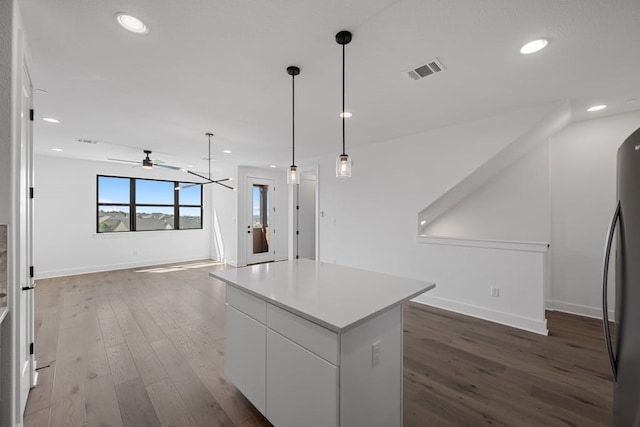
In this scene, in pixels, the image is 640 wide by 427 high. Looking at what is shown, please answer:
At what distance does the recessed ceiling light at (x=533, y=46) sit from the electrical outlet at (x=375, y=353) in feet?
7.33

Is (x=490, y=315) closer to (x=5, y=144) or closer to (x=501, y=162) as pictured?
(x=501, y=162)

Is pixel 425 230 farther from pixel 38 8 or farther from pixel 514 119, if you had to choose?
pixel 38 8

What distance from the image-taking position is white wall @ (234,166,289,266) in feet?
22.4

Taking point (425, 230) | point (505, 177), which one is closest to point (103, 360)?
point (425, 230)

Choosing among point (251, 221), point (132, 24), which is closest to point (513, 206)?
point (132, 24)

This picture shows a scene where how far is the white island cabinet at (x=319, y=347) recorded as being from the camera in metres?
1.29

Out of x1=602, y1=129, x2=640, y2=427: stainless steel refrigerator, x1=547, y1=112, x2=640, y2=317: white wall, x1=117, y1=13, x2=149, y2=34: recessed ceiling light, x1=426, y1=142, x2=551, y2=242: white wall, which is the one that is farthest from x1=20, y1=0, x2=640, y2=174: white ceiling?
x1=602, y1=129, x2=640, y2=427: stainless steel refrigerator

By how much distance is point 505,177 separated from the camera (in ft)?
13.1

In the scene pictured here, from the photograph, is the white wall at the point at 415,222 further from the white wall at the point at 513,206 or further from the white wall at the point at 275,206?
the white wall at the point at 275,206

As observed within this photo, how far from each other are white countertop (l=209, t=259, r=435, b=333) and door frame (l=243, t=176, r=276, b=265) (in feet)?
15.6

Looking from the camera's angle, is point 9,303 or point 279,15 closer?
point 9,303

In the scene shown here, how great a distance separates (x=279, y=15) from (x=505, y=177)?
12.8 feet

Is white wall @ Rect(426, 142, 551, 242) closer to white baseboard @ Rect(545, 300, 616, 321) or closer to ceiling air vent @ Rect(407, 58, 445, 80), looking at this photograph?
white baseboard @ Rect(545, 300, 616, 321)

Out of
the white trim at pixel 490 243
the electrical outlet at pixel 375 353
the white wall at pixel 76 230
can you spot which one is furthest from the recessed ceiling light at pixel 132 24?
the white wall at pixel 76 230
